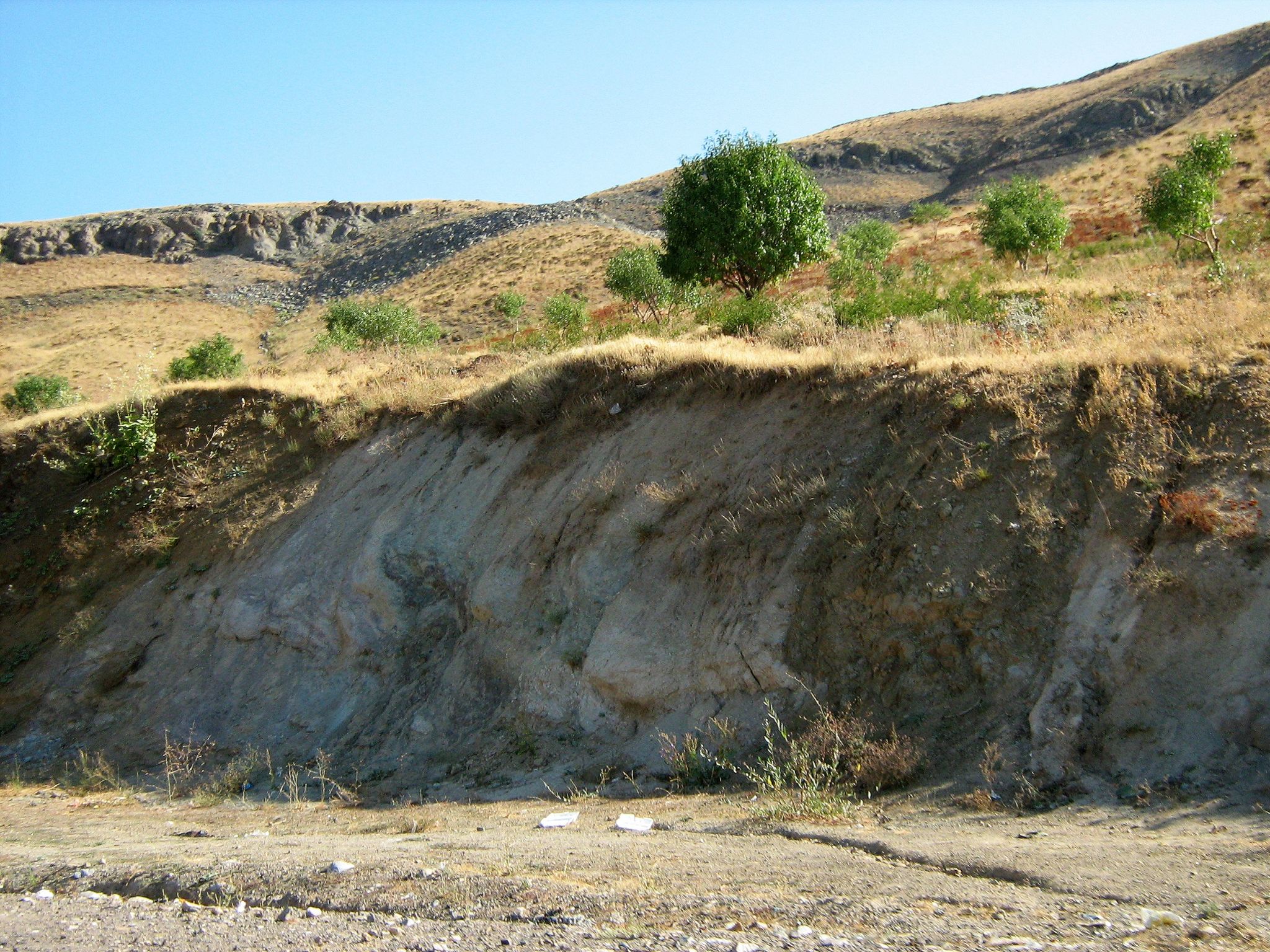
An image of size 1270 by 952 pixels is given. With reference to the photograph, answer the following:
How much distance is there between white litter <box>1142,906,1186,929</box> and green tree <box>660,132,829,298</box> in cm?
1848

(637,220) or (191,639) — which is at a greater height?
(637,220)

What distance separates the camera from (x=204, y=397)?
1802cm

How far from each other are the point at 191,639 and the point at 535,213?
2535 inches

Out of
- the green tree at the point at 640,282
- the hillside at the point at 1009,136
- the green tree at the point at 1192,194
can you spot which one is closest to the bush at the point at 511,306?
the green tree at the point at 640,282

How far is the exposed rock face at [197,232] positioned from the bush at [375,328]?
49480 millimetres

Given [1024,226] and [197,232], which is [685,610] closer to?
[1024,226]

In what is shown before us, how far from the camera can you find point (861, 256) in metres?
35.6

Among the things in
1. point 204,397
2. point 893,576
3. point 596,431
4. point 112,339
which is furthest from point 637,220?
point 893,576

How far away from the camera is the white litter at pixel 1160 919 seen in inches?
174

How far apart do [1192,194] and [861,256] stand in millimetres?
13951

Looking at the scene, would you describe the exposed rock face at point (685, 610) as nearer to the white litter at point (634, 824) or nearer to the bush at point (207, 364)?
the white litter at point (634, 824)

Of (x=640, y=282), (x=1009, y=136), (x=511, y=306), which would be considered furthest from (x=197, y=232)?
(x=1009, y=136)

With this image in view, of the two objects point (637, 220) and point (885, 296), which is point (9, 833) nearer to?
point (885, 296)

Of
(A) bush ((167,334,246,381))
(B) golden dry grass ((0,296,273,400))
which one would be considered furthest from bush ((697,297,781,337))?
(B) golden dry grass ((0,296,273,400))
